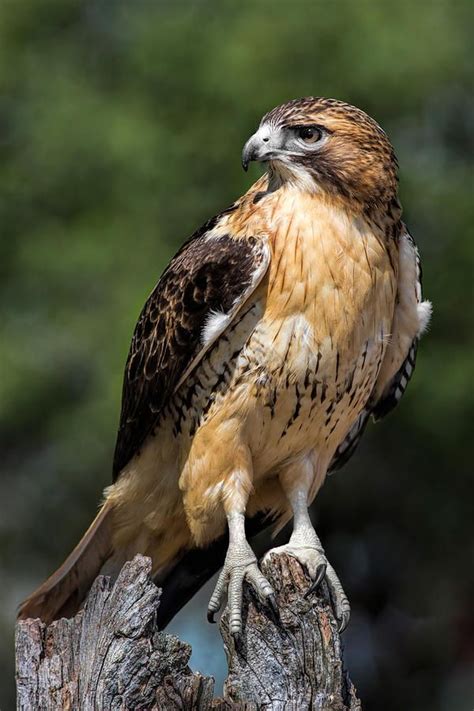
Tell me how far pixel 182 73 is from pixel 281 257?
527cm

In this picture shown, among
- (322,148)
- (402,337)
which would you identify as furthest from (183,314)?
(402,337)

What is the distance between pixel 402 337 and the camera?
5727 millimetres

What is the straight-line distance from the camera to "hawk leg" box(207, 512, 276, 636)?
4.84m

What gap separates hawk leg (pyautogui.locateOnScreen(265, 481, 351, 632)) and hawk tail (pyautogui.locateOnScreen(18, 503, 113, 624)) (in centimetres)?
84

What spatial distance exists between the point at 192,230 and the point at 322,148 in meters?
4.39

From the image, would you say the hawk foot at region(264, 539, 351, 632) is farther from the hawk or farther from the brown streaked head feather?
the brown streaked head feather

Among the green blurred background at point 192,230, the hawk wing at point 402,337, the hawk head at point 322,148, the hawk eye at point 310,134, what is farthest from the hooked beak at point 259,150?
the green blurred background at point 192,230

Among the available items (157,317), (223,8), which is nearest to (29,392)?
(223,8)

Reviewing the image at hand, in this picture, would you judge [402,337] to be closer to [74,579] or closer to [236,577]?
[236,577]

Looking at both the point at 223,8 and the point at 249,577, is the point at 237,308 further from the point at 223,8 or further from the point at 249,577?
the point at 223,8

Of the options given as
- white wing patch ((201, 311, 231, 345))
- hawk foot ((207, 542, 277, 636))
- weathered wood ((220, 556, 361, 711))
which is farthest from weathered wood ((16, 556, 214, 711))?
white wing patch ((201, 311, 231, 345))

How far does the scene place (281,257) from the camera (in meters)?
5.26

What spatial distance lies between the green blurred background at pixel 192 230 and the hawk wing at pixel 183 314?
10.7 feet

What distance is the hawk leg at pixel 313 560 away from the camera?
500 cm
